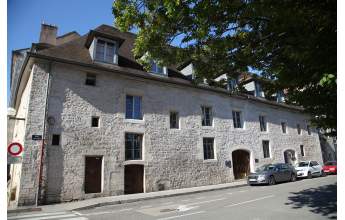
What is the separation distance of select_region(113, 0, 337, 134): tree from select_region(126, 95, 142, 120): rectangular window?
766 cm

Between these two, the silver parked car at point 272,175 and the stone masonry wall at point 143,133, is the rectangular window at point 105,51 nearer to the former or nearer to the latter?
the stone masonry wall at point 143,133

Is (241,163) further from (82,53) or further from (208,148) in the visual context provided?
(82,53)

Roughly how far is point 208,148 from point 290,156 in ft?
37.5

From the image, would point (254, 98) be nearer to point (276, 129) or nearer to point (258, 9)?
point (276, 129)

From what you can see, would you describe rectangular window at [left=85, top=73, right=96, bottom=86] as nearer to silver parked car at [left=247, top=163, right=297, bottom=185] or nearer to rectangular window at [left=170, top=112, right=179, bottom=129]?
rectangular window at [left=170, top=112, right=179, bottom=129]

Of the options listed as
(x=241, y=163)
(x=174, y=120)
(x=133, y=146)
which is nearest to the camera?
(x=133, y=146)

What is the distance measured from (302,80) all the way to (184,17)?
9.50ft

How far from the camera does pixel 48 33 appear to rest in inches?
668

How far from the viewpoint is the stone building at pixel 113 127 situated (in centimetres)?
1111

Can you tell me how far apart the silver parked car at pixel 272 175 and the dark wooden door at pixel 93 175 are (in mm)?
9281

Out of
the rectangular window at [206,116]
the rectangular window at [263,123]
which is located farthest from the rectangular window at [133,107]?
the rectangular window at [263,123]

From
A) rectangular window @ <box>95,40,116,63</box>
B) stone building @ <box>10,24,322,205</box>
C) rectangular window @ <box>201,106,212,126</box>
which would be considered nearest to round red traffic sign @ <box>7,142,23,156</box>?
stone building @ <box>10,24,322,205</box>

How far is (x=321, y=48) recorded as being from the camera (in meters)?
4.06

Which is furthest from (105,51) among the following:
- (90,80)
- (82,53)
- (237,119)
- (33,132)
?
(237,119)
